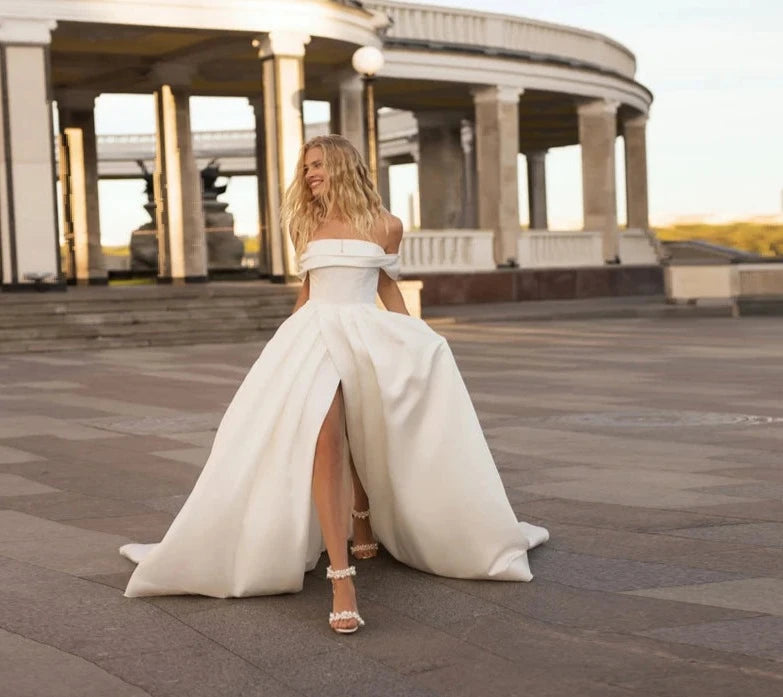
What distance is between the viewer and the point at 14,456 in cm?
930

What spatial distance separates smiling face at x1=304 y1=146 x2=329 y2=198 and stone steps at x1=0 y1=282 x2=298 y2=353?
15.4 m

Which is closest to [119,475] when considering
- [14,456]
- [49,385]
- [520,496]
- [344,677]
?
[14,456]

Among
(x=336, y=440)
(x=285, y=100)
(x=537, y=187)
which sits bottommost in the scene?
(x=336, y=440)

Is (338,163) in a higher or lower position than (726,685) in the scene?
higher

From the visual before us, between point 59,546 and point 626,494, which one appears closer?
point 59,546

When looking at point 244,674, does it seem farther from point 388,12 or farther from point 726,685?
point 388,12

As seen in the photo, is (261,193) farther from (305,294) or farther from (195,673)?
(195,673)

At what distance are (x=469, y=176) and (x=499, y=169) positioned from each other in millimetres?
9611

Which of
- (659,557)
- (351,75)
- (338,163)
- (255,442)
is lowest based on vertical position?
(659,557)

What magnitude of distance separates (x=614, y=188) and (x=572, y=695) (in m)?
33.1

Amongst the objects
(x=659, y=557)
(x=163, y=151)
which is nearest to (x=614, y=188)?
(x=163, y=151)

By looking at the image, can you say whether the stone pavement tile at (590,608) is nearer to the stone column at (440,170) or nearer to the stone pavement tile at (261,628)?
the stone pavement tile at (261,628)

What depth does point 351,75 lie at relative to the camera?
2978cm

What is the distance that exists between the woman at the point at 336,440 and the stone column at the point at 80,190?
2879 cm
